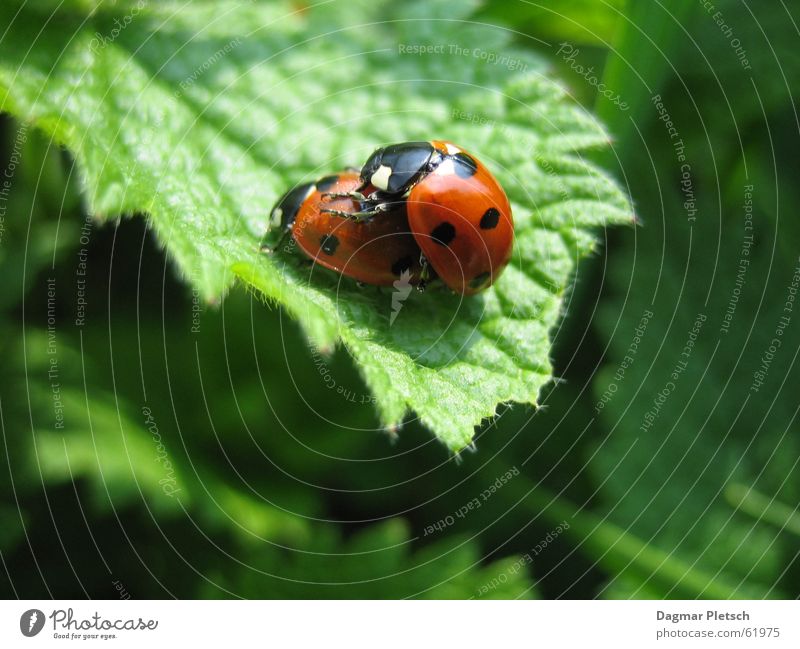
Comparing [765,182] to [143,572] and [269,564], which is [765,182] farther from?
[143,572]

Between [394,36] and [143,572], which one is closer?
[143,572]

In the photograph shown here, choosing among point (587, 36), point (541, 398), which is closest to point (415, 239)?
point (541, 398)
